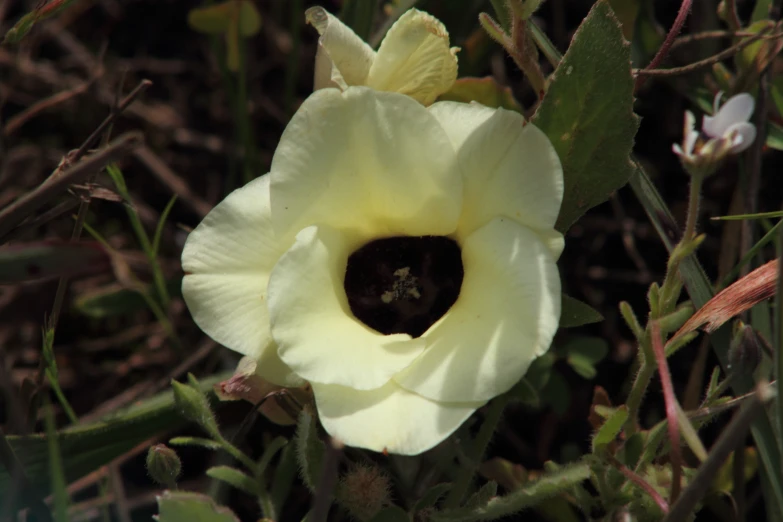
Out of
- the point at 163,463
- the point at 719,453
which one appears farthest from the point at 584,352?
the point at 163,463

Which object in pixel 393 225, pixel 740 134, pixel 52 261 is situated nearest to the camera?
pixel 52 261

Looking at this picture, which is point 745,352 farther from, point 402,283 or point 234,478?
point 234,478

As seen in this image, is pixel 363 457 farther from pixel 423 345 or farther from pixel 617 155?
pixel 617 155

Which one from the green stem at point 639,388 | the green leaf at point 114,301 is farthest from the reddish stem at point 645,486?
the green leaf at point 114,301

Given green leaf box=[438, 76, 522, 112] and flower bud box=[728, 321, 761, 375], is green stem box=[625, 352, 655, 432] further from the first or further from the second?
green leaf box=[438, 76, 522, 112]

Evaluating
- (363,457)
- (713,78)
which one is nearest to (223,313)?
(363,457)
